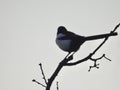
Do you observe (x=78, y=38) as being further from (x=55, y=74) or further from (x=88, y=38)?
(x=55, y=74)

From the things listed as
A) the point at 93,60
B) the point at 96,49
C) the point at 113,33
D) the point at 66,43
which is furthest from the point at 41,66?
the point at 66,43

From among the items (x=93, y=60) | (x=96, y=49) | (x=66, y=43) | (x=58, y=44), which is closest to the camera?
(x=96, y=49)

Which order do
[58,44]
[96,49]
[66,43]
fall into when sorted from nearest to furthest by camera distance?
[96,49]
[66,43]
[58,44]

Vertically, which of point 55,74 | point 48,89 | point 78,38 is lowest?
point 48,89

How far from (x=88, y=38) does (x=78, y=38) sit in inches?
37.1

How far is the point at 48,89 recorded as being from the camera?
284 cm

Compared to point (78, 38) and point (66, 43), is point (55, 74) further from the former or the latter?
point (66, 43)

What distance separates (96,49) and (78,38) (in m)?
1.80

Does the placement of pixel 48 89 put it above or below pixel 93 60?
below

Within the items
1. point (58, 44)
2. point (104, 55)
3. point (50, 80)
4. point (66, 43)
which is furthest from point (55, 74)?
point (58, 44)

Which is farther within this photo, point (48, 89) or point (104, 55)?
point (104, 55)

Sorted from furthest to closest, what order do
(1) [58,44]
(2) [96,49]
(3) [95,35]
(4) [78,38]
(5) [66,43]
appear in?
1. (1) [58,44]
2. (5) [66,43]
3. (4) [78,38]
4. (3) [95,35]
5. (2) [96,49]

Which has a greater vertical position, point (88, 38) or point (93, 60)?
point (88, 38)

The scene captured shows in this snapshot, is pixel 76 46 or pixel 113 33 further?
pixel 76 46
